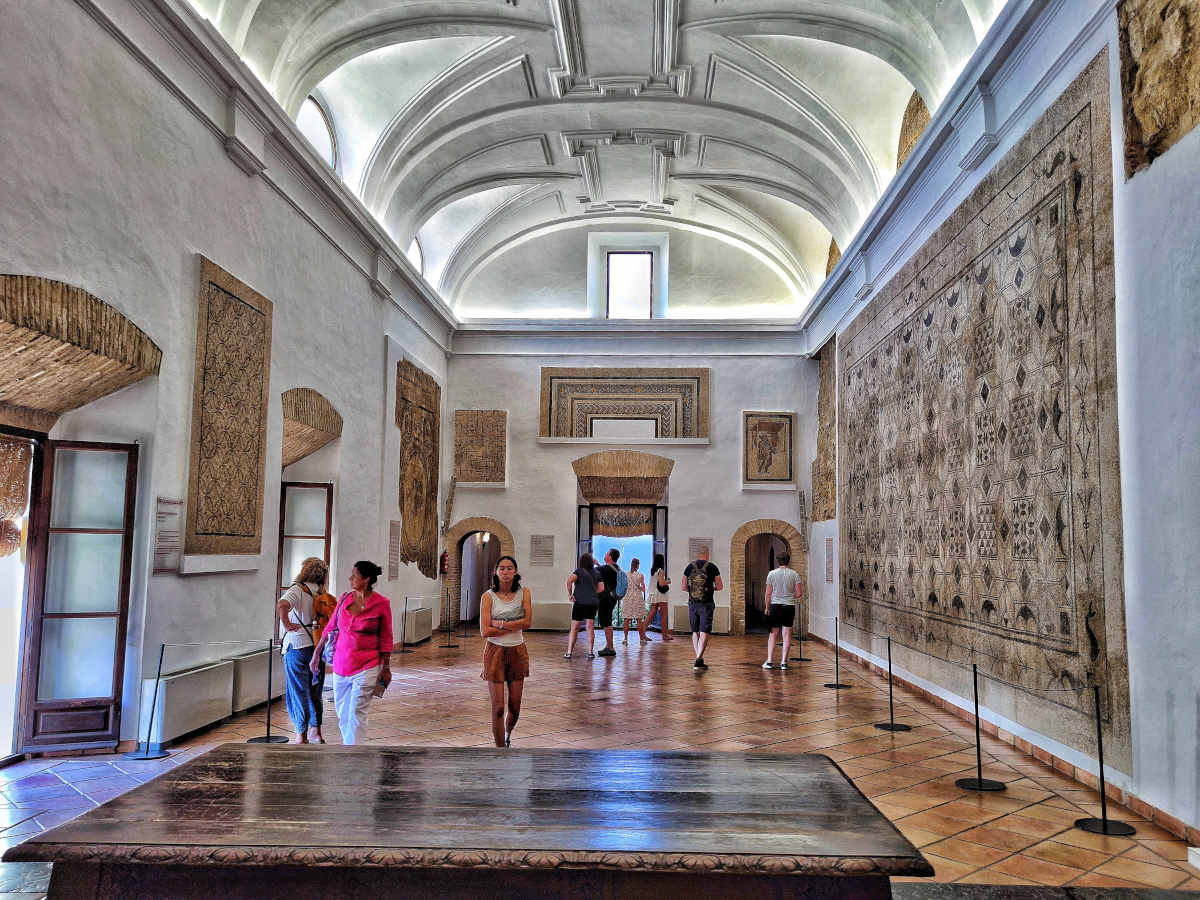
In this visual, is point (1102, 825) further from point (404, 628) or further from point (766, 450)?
point (766, 450)

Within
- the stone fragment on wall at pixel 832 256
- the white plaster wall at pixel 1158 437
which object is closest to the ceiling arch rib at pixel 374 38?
the white plaster wall at pixel 1158 437

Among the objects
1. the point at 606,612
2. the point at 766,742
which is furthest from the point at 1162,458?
the point at 606,612

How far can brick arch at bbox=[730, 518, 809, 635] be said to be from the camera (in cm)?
1617

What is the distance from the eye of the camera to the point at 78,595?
254 inches

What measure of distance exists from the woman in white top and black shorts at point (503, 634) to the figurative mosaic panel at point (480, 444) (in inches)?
417

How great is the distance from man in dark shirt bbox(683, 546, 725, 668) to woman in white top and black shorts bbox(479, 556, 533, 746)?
5.00 meters

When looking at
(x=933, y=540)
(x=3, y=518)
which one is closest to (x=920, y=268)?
(x=933, y=540)

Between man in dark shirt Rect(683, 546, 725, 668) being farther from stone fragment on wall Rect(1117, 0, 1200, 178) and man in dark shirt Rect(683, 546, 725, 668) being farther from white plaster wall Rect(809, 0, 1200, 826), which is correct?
stone fragment on wall Rect(1117, 0, 1200, 178)

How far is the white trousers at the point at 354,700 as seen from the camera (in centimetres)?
551

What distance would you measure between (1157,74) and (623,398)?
12136 mm

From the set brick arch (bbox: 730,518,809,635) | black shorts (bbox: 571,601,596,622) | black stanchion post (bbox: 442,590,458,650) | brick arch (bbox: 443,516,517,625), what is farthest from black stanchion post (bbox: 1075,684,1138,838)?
brick arch (bbox: 443,516,517,625)

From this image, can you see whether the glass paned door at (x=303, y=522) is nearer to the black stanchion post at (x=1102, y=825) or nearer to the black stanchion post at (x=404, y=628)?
the black stanchion post at (x=404, y=628)

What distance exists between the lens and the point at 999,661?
Answer: 7.04 meters

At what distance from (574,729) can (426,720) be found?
1382 millimetres
